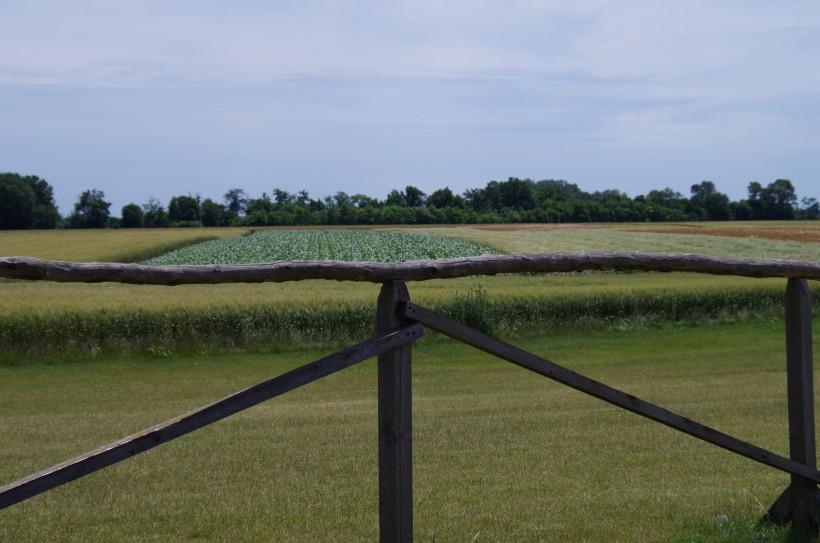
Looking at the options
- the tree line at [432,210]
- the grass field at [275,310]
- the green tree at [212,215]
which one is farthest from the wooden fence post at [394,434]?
the green tree at [212,215]

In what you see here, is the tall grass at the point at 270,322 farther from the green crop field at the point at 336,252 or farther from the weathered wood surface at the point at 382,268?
the green crop field at the point at 336,252

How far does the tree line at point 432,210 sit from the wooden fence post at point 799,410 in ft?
330

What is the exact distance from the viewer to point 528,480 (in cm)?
654

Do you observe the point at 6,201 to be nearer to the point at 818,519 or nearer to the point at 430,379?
the point at 430,379

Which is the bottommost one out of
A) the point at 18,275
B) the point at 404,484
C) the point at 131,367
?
the point at 131,367

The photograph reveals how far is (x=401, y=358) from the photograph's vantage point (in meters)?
4.10

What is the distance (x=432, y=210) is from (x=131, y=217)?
135ft

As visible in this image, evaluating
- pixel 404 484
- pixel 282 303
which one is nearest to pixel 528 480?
pixel 404 484

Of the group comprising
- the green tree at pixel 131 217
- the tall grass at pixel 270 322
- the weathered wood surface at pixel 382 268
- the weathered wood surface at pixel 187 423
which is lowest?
the tall grass at pixel 270 322

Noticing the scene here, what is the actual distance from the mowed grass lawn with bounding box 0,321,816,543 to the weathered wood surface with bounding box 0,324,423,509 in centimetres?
161

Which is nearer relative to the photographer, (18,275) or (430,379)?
(18,275)

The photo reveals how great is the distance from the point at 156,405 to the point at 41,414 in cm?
146

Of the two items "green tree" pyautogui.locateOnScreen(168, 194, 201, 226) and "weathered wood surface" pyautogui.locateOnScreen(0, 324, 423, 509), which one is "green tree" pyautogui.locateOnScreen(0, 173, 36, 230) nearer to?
"green tree" pyautogui.locateOnScreen(168, 194, 201, 226)

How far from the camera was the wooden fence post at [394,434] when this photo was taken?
4.06 m
